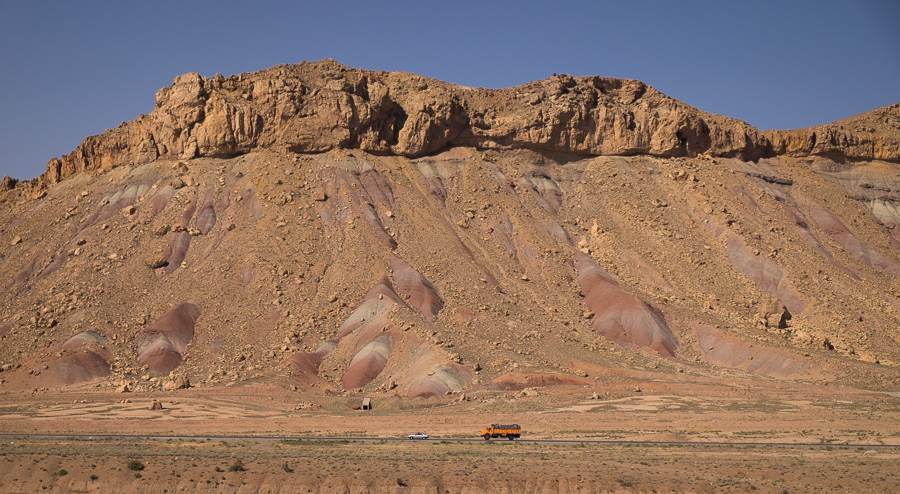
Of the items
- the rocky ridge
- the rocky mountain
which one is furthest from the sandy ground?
the rocky ridge

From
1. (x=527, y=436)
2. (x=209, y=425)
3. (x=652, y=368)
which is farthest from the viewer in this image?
(x=652, y=368)

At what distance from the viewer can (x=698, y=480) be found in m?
32.2

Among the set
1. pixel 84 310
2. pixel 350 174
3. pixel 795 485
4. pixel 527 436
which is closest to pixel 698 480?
pixel 795 485

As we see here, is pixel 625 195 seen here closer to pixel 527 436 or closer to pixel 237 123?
pixel 237 123

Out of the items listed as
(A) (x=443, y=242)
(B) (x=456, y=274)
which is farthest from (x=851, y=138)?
(B) (x=456, y=274)

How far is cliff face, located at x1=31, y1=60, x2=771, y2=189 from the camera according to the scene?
3349 inches

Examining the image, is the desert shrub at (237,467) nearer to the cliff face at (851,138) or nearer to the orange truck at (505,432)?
the orange truck at (505,432)

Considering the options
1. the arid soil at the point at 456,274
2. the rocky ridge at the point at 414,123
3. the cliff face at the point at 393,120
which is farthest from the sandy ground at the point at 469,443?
the cliff face at the point at 393,120

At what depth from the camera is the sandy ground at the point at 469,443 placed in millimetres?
31828

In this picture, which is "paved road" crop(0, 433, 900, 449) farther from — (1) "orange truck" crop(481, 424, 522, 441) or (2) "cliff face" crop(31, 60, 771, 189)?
(2) "cliff face" crop(31, 60, 771, 189)

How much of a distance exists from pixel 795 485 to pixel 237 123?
6389 centimetres

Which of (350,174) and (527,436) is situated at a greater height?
(350,174)

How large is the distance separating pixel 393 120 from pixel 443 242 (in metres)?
16.7

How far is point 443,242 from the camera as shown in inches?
3029
